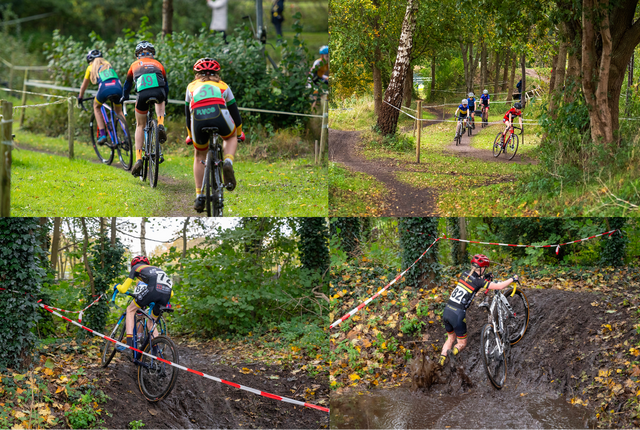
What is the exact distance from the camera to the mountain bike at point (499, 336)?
6395 millimetres

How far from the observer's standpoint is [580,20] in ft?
22.7

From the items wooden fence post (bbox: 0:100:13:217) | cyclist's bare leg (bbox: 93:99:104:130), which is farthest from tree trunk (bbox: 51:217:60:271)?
wooden fence post (bbox: 0:100:13:217)

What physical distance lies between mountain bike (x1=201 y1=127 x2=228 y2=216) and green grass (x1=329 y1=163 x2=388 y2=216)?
2027mm

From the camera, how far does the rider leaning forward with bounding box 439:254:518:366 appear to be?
6391 millimetres

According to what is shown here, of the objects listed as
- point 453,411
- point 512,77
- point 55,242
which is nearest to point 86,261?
point 55,242

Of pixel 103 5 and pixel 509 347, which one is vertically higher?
pixel 103 5

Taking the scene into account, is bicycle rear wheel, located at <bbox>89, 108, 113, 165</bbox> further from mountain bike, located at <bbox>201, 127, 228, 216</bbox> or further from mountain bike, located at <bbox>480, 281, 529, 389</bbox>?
mountain bike, located at <bbox>480, 281, 529, 389</bbox>

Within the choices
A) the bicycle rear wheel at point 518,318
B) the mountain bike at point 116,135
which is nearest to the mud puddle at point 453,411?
the bicycle rear wheel at point 518,318

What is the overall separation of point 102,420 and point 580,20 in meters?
8.11

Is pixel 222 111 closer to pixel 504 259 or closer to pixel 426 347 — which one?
pixel 426 347

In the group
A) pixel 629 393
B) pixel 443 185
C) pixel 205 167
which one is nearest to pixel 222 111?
pixel 205 167

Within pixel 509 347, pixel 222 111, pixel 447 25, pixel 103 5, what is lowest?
→ pixel 509 347

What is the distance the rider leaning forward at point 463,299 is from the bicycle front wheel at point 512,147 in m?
1.57

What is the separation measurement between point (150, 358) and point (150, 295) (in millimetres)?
791
